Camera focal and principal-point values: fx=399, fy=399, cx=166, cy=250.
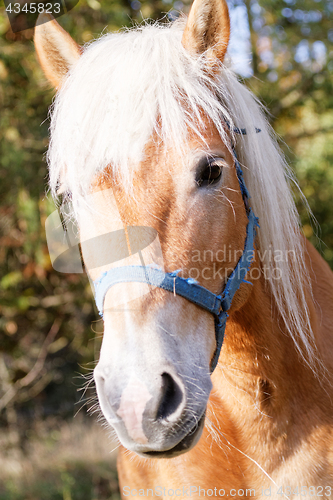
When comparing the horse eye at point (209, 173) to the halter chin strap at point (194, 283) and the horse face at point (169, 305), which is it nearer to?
the horse face at point (169, 305)

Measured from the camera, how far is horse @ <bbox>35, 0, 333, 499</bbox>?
1.20 meters

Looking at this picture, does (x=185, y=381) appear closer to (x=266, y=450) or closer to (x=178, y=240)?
(x=178, y=240)

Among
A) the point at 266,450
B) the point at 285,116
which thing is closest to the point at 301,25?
the point at 285,116

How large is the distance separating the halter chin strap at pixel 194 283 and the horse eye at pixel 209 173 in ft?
0.67

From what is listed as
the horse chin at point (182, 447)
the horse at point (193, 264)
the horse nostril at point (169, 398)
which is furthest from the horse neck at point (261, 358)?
the horse nostril at point (169, 398)

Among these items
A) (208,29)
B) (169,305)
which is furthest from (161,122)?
(169,305)

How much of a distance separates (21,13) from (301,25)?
2.68 m

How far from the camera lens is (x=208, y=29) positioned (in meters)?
1.60

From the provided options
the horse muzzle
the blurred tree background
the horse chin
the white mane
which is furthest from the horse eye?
the blurred tree background

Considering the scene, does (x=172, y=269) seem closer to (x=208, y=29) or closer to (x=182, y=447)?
(x=182, y=447)

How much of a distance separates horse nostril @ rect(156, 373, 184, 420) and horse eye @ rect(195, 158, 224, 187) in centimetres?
66

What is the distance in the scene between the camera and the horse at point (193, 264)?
1196 millimetres

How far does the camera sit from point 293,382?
169 centimetres

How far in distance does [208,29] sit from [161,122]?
1.64ft
